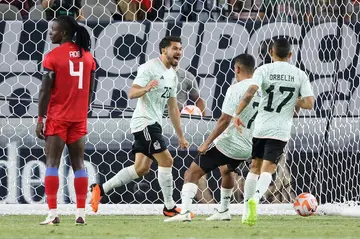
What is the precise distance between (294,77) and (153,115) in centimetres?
133

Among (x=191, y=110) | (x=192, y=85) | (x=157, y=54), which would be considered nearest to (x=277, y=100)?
(x=191, y=110)

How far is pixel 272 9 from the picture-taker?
12805 millimetres

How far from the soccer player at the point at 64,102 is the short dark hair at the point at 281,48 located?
1630mm

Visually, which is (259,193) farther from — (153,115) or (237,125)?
(153,115)

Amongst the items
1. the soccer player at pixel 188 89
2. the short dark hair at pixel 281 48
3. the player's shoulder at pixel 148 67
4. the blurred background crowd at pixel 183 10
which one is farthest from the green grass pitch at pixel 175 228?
the blurred background crowd at pixel 183 10

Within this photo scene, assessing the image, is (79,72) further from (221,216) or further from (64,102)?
(221,216)

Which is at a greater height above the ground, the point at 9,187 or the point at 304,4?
the point at 304,4

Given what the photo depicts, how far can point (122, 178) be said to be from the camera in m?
11.0

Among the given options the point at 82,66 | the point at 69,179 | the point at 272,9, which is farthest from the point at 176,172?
the point at 82,66

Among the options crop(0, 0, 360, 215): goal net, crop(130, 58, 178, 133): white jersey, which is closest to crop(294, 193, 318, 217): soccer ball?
crop(0, 0, 360, 215): goal net

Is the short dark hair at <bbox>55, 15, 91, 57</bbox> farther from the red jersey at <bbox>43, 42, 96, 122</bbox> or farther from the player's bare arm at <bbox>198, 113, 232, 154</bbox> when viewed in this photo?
the player's bare arm at <bbox>198, 113, 232, 154</bbox>

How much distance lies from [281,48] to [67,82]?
1.89 m

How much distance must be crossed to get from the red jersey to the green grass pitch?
2.82 ft

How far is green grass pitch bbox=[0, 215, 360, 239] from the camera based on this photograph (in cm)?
815
